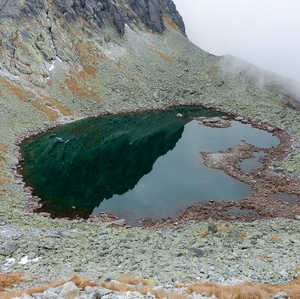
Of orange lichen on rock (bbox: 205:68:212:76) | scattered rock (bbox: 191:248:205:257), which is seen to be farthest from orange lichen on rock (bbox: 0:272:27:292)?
orange lichen on rock (bbox: 205:68:212:76)

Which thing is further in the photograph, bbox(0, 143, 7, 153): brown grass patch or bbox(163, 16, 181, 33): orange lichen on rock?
bbox(163, 16, 181, 33): orange lichen on rock

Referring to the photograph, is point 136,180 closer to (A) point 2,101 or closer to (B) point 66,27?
(A) point 2,101

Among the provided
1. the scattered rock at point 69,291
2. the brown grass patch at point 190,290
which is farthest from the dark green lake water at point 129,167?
the scattered rock at point 69,291

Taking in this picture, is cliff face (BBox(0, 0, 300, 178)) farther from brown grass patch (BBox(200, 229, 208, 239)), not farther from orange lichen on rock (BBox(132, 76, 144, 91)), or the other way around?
brown grass patch (BBox(200, 229, 208, 239))

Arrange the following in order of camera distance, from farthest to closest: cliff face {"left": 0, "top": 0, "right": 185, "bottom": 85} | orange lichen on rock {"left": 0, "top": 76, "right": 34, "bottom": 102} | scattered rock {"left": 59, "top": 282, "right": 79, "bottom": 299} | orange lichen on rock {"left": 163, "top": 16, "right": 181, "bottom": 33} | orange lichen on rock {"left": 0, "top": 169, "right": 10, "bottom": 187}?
orange lichen on rock {"left": 163, "top": 16, "right": 181, "bottom": 33}, cliff face {"left": 0, "top": 0, "right": 185, "bottom": 85}, orange lichen on rock {"left": 0, "top": 76, "right": 34, "bottom": 102}, orange lichen on rock {"left": 0, "top": 169, "right": 10, "bottom": 187}, scattered rock {"left": 59, "top": 282, "right": 79, "bottom": 299}

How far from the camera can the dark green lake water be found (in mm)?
44656

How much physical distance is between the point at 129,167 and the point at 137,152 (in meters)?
8.63

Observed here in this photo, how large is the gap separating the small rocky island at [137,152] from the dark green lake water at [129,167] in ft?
2.52

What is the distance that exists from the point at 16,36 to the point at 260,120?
84.8 meters

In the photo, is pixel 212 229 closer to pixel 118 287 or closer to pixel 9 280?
pixel 118 287

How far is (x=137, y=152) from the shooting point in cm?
6669

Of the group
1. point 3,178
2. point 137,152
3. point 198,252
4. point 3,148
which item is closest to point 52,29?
Result: point 3,148

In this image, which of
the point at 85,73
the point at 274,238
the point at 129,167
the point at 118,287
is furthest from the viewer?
the point at 85,73

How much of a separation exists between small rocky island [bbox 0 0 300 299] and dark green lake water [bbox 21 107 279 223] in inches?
30.3
